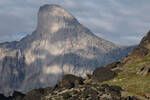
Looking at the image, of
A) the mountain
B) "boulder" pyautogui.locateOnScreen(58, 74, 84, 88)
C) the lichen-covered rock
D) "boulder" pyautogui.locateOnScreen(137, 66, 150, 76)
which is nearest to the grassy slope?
the mountain

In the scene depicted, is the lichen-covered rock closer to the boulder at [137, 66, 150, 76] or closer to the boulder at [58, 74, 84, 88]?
the boulder at [58, 74, 84, 88]

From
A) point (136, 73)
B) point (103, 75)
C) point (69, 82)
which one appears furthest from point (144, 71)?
point (69, 82)

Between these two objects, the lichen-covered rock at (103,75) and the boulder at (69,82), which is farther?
the lichen-covered rock at (103,75)

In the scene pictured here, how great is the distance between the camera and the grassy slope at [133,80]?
7662cm

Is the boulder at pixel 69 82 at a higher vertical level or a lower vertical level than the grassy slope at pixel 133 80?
lower

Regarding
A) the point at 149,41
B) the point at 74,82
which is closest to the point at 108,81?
the point at 74,82

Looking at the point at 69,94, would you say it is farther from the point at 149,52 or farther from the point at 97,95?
the point at 149,52

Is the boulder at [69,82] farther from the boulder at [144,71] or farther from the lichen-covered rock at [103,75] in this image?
the boulder at [144,71]

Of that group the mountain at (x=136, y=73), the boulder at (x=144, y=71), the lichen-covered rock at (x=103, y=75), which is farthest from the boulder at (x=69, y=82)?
the boulder at (x=144, y=71)

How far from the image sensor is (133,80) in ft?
275

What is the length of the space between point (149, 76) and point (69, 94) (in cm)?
1586

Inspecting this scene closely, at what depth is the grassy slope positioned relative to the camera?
76625 millimetres

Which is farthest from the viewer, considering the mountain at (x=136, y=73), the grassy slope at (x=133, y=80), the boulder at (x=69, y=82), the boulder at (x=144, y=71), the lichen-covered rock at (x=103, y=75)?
the lichen-covered rock at (x=103, y=75)

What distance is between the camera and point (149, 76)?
3307 inches
